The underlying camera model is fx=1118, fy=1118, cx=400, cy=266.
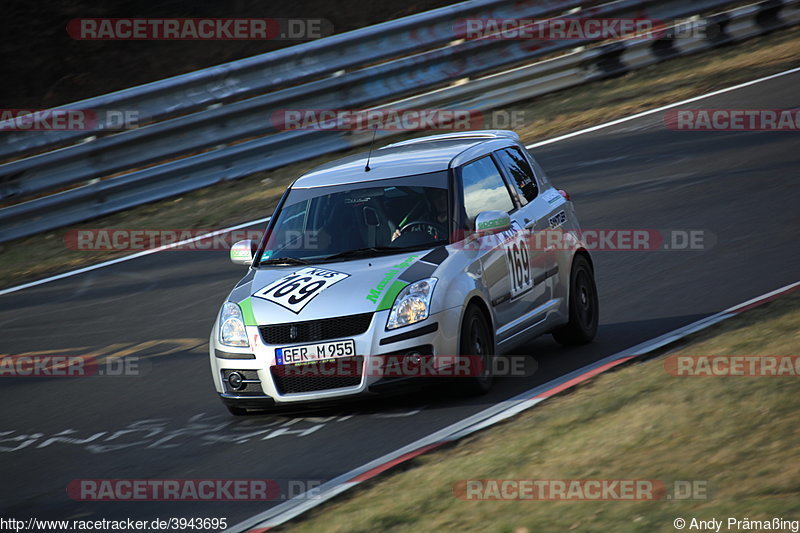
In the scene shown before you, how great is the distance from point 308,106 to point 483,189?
7.71 m

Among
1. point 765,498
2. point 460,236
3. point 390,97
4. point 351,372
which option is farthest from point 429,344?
point 390,97

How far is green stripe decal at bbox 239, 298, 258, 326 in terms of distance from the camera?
7.68 m

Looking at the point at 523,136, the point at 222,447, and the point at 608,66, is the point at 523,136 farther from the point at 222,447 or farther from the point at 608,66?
the point at 222,447

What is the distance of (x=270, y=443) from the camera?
7320mm

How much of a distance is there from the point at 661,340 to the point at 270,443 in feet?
10.5

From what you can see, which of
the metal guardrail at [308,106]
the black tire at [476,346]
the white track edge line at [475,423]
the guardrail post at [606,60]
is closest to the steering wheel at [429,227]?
the black tire at [476,346]

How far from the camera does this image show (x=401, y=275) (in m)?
7.65

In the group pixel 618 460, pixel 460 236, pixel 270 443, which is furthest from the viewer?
pixel 460 236

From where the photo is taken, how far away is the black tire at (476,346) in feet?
25.1

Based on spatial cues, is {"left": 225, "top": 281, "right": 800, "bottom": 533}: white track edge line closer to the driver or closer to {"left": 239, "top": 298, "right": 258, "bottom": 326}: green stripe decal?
the driver

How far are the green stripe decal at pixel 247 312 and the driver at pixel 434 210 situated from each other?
1190mm

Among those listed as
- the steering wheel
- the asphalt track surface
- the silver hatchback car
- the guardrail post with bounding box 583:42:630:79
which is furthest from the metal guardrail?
the steering wheel

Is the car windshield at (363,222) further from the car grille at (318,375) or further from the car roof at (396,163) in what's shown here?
the car grille at (318,375)

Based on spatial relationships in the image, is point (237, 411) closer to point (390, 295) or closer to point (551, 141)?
point (390, 295)
